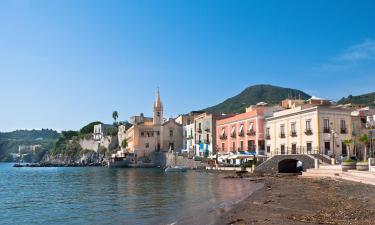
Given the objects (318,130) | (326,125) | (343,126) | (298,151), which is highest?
(326,125)

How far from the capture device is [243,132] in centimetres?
7112

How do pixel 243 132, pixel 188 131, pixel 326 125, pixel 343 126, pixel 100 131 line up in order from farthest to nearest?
pixel 100 131
pixel 188 131
pixel 243 132
pixel 343 126
pixel 326 125

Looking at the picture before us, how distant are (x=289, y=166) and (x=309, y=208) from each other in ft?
118

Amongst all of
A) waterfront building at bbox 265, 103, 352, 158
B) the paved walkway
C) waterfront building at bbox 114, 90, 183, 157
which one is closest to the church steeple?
waterfront building at bbox 114, 90, 183, 157

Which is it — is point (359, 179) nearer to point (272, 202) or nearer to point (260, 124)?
point (272, 202)

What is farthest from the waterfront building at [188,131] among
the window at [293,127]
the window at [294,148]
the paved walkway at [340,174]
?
the paved walkway at [340,174]

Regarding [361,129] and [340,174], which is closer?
[340,174]

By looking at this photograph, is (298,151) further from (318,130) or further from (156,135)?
(156,135)

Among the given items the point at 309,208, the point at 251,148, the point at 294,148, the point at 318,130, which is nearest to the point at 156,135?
the point at 251,148

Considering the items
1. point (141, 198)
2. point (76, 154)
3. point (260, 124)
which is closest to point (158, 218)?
point (141, 198)

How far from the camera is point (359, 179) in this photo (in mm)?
36062

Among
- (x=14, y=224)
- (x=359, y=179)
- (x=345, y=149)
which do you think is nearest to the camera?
(x=14, y=224)

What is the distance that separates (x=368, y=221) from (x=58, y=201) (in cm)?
2398

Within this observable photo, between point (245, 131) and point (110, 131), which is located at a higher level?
point (110, 131)
